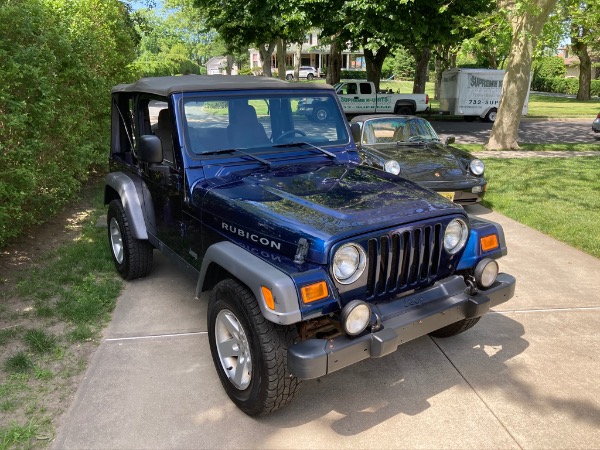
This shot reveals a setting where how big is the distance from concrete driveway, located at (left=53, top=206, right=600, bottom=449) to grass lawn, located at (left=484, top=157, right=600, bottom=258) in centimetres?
246

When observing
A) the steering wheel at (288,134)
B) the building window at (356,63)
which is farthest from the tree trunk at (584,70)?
the building window at (356,63)

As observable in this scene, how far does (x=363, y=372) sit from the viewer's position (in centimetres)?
359

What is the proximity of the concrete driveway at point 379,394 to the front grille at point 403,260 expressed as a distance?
79 centimetres

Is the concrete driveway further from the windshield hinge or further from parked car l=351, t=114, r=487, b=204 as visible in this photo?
parked car l=351, t=114, r=487, b=204

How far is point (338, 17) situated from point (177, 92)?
499 inches

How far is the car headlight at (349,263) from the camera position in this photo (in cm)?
276

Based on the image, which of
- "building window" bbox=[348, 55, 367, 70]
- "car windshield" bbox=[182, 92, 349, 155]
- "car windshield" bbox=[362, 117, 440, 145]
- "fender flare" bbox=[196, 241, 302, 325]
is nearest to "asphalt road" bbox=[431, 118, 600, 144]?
"car windshield" bbox=[362, 117, 440, 145]

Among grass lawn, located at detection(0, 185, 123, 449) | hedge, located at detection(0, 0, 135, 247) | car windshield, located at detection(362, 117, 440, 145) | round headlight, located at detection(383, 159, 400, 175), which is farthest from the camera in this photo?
car windshield, located at detection(362, 117, 440, 145)

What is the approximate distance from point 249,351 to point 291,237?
2.35 feet

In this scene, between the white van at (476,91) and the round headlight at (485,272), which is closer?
the round headlight at (485,272)

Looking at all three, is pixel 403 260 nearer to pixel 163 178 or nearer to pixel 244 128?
pixel 244 128

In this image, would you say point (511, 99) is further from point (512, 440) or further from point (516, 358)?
point (512, 440)

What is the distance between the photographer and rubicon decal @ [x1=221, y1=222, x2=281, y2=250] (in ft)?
9.70

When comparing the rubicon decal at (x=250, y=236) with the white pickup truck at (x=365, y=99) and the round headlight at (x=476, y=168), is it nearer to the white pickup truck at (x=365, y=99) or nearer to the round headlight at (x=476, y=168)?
the round headlight at (x=476, y=168)
